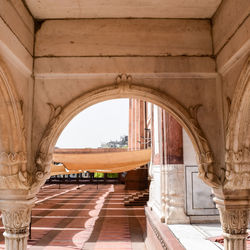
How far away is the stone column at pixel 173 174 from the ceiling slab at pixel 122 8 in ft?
9.04

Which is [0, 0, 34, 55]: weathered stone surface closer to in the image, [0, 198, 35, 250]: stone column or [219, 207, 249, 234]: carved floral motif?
[0, 198, 35, 250]: stone column

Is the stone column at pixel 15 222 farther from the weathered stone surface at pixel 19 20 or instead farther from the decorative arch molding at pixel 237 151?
the decorative arch molding at pixel 237 151

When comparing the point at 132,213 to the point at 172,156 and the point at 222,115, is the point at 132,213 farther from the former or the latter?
the point at 222,115

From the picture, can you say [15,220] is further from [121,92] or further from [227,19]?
[227,19]

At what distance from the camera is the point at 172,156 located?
4.74 m

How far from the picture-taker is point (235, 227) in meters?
2.20

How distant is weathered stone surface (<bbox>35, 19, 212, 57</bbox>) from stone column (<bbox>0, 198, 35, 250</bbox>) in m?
1.25

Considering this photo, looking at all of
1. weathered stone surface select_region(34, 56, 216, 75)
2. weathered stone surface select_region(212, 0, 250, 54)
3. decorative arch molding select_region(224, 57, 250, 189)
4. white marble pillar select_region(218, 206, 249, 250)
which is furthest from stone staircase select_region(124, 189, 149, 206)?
weathered stone surface select_region(212, 0, 250, 54)

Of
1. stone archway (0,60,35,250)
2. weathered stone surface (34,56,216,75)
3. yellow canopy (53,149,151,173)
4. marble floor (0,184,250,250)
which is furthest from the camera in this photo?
yellow canopy (53,149,151,173)

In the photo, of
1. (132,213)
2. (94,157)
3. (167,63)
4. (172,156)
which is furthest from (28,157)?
(132,213)

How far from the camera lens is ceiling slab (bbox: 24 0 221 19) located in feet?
7.10

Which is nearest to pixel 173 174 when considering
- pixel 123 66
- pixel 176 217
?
pixel 176 217

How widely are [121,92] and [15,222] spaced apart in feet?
4.45

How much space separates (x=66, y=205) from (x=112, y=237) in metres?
4.74
